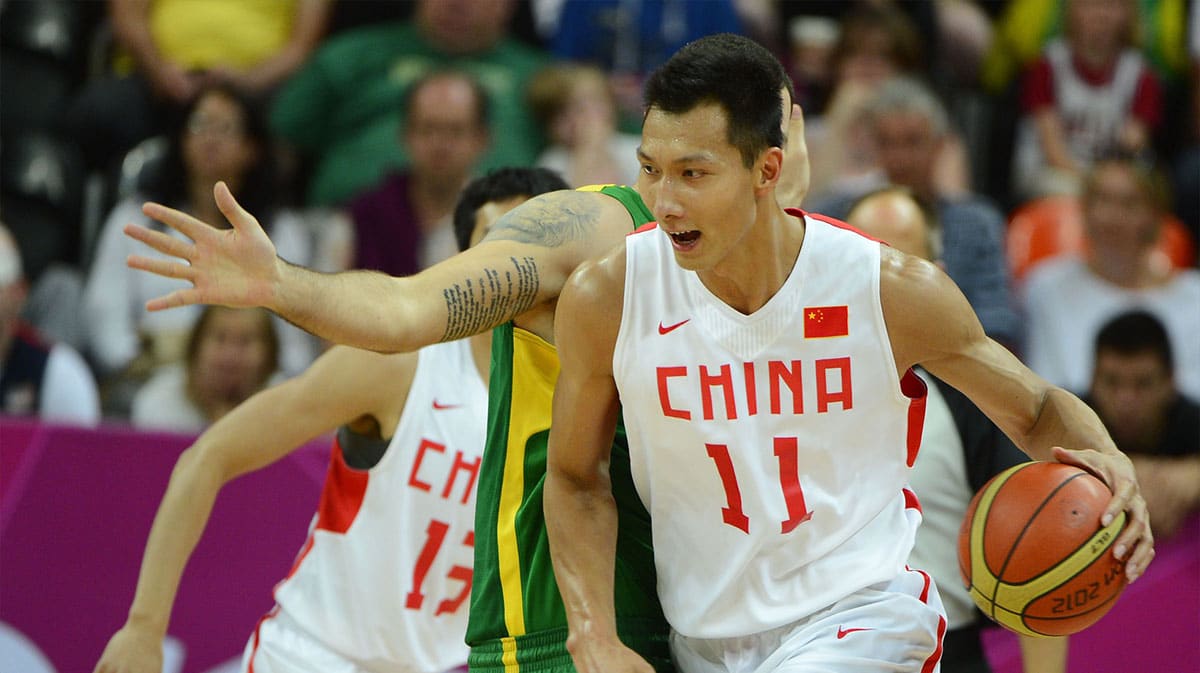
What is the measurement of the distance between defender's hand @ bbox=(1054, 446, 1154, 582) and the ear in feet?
2.79

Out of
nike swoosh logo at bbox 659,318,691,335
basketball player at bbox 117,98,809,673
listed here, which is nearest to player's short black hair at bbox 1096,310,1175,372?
basketball player at bbox 117,98,809,673

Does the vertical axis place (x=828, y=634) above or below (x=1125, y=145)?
below

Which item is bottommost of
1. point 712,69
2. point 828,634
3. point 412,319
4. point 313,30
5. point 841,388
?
point 828,634

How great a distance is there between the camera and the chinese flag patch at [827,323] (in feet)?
11.3

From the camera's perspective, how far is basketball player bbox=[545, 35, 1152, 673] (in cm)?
342

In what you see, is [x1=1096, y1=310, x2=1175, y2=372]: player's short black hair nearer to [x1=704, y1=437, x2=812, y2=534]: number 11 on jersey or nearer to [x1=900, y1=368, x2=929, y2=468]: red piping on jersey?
[x1=900, y1=368, x2=929, y2=468]: red piping on jersey

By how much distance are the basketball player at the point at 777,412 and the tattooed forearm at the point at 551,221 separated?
0.15m

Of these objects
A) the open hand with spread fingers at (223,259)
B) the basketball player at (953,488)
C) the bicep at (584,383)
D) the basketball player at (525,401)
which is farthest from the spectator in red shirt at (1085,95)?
the open hand with spread fingers at (223,259)

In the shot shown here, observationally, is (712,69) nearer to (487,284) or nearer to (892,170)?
(487,284)

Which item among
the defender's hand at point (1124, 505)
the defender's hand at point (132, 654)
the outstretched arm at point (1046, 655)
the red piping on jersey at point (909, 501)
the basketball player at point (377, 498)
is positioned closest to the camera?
the defender's hand at point (1124, 505)

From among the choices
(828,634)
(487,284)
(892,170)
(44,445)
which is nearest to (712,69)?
(487,284)

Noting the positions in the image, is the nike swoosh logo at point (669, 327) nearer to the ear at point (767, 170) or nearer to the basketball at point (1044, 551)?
the ear at point (767, 170)

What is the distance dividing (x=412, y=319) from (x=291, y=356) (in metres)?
4.85

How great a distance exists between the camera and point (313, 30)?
30.3 feet
